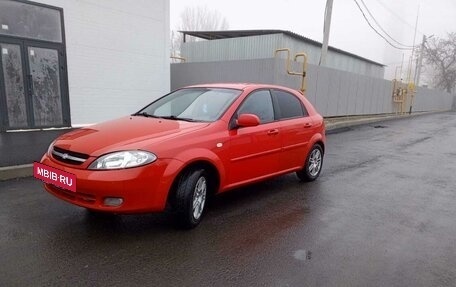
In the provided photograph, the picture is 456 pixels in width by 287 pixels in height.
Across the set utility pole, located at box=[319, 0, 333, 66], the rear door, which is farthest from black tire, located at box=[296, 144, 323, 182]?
utility pole, located at box=[319, 0, 333, 66]

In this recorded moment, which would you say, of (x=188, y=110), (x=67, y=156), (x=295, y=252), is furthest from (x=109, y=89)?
(x=295, y=252)

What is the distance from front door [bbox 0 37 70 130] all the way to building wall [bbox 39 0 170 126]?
0.38 metres

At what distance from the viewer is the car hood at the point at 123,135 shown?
353 centimetres

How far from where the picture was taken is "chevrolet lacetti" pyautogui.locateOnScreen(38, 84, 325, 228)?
3.42 m

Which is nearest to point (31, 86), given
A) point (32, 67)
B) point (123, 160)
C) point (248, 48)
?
point (32, 67)

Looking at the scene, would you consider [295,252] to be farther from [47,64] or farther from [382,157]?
[47,64]

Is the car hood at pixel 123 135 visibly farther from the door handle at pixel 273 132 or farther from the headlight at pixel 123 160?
the door handle at pixel 273 132

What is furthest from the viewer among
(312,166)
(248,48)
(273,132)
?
(248,48)

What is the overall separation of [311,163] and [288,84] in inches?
321

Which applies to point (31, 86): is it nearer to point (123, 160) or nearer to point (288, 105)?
point (288, 105)

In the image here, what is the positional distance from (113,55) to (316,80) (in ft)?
27.9

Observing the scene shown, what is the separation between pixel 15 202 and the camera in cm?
460

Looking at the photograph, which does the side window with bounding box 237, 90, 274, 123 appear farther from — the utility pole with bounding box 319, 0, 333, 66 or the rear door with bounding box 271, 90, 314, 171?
the utility pole with bounding box 319, 0, 333, 66

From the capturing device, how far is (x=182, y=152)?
371 centimetres
